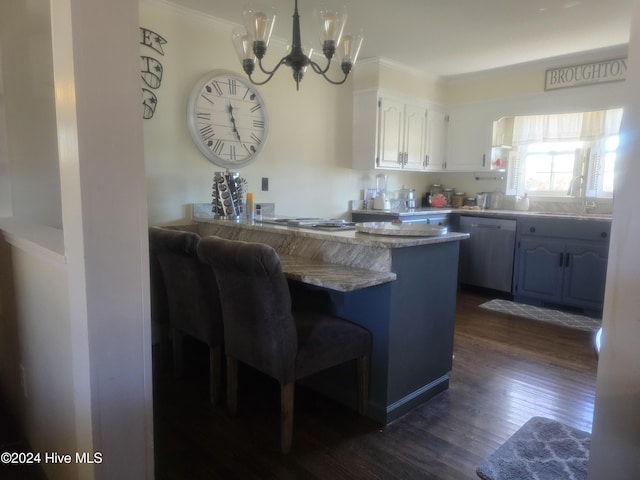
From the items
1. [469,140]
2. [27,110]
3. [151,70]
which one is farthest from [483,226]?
[27,110]

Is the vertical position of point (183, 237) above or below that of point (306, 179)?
below

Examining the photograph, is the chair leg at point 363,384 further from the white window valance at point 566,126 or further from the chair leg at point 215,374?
the white window valance at point 566,126

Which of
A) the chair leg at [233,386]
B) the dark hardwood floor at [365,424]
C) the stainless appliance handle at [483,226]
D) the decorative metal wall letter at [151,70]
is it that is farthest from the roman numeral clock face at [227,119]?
the stainless appliance handle at [483,226]

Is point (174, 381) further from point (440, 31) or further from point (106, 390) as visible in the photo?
point (440, 31)

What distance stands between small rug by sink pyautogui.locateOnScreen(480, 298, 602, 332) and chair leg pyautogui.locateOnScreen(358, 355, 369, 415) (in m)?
2.37

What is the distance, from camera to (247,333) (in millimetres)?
1906

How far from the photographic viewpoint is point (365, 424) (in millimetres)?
2061

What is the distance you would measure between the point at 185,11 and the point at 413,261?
97.1 inches

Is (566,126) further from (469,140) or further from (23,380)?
(23,380)

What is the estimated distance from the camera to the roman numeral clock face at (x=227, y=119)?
10.4 ft

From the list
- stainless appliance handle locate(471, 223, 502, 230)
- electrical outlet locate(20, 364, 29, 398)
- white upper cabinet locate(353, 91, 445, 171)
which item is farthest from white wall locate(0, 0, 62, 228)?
stainless appliance handle locate(471, 223, 502, 230)

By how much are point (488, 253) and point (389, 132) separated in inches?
65.3

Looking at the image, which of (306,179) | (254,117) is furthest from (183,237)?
(306,179)

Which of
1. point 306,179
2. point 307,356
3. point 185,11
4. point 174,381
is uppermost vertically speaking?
point 185,11
